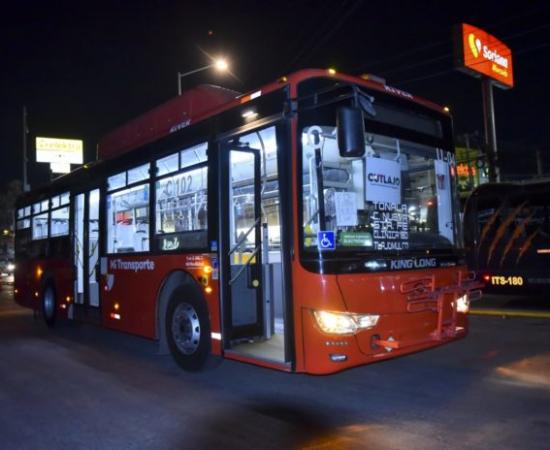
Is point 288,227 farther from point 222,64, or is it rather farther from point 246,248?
point 222,64

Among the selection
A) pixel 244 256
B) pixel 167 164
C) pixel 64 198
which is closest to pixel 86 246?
pixel 64 198

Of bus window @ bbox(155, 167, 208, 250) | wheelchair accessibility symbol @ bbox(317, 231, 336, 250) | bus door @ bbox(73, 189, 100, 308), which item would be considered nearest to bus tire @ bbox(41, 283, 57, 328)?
bus door @ bbox(73, 189, 100, 308)

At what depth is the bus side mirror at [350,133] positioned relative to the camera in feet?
16.5

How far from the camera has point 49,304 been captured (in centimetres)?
1138

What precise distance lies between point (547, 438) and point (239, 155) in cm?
437

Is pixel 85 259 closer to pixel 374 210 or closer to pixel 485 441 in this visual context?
pixel 374 210

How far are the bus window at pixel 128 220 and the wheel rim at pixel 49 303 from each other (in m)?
3.21

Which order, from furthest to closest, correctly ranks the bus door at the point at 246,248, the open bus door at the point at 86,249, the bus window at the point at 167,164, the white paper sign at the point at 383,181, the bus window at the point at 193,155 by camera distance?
the open bus door at the point at 86,249, the bus window at the point at 167,164, the bus window at the point at 193,155, the bus door at the point at 246,248, the white paper sign at the point at 383,181

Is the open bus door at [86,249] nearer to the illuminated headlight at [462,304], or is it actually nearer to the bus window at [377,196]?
the bus window at [377,196]

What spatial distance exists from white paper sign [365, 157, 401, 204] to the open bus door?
542cm

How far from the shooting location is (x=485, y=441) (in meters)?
4.47

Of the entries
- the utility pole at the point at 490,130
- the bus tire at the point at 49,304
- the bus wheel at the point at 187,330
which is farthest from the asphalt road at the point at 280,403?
the utility pole at the point at 490,130

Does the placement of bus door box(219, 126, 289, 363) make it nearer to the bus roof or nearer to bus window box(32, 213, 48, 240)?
the bus roof

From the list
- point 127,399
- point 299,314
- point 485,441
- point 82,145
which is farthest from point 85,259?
point 82,145
